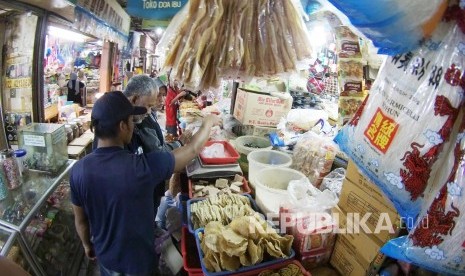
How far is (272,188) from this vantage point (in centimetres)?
210

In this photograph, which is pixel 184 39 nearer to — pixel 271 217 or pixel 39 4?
pixel 271 217

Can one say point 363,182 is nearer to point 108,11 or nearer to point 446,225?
point 446,225

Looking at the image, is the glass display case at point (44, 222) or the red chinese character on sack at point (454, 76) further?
the glass display case at point (44, 222)

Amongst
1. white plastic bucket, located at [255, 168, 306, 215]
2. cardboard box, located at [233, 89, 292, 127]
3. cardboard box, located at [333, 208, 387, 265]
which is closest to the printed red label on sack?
cardboard box, located at [333, 208, 387, 265]

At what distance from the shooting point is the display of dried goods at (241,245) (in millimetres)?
1420

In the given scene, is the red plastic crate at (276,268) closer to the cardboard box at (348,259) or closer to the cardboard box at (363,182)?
the cardboard box at (348,259)

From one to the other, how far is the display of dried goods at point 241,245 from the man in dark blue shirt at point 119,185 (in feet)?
1.96

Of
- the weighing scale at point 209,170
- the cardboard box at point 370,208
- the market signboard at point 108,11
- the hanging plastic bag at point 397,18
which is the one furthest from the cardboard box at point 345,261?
the market signboard at point 108,11

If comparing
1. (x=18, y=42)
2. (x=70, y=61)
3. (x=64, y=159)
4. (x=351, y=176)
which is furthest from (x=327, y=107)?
(x=70, y=61)

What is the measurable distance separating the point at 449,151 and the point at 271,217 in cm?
130

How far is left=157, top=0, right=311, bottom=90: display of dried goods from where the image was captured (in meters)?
1.20

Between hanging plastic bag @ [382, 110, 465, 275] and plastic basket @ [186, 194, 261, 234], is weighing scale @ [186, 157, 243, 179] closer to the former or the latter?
plastic basket @ [186, 194, 261, 234]

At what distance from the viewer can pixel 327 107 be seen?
4305 millimetres

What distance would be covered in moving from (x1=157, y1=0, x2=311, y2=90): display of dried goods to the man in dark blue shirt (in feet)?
2.53
